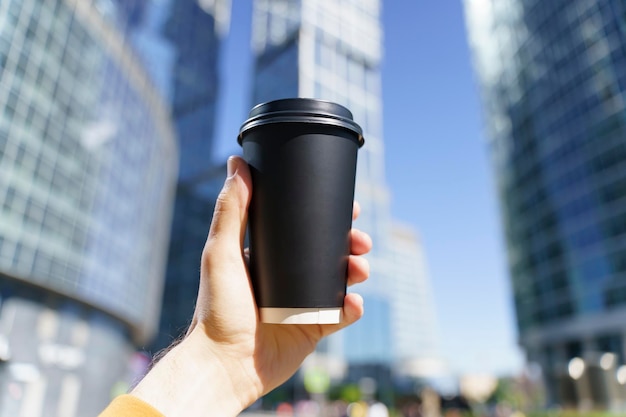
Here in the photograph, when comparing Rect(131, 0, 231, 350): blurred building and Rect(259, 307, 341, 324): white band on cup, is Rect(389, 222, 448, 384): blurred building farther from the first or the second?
Rect(259, 307, 341, 324): white band on cup

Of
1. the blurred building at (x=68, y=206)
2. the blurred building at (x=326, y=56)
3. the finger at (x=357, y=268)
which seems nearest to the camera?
the finger at (x=357, y=268)

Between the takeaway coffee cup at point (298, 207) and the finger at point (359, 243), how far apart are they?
0.56 feet

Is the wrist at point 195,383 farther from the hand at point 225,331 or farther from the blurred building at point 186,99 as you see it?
the blurred building at point 186,99

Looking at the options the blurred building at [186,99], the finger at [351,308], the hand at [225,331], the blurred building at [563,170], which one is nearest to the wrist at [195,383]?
the hand at [225,331]

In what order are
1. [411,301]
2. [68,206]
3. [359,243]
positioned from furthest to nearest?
1. [411,301]
2. [68,206]
3. [359,243]

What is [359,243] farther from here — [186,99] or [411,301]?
[411,301]

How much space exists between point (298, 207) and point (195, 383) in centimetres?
53

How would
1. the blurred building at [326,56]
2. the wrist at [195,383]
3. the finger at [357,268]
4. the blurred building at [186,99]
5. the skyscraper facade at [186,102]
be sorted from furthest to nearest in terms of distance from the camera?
the skyscraper facade at [186,102] < the blurred building at [186,99] < the blurred building at [326,56] < the finger at [357,268] < the wrist at [195,383]

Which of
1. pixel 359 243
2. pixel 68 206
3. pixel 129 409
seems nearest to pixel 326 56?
pixel 359 243

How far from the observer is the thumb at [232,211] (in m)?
1.22

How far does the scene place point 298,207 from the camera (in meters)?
1.18

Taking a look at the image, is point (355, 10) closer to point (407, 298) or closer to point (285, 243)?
point (285, 243)

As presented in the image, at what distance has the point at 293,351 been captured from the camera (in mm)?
1437

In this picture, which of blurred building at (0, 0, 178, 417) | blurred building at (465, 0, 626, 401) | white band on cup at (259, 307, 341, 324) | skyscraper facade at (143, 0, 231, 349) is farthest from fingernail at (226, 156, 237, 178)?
skyscraper facade at (143, 0, 231, 349)
